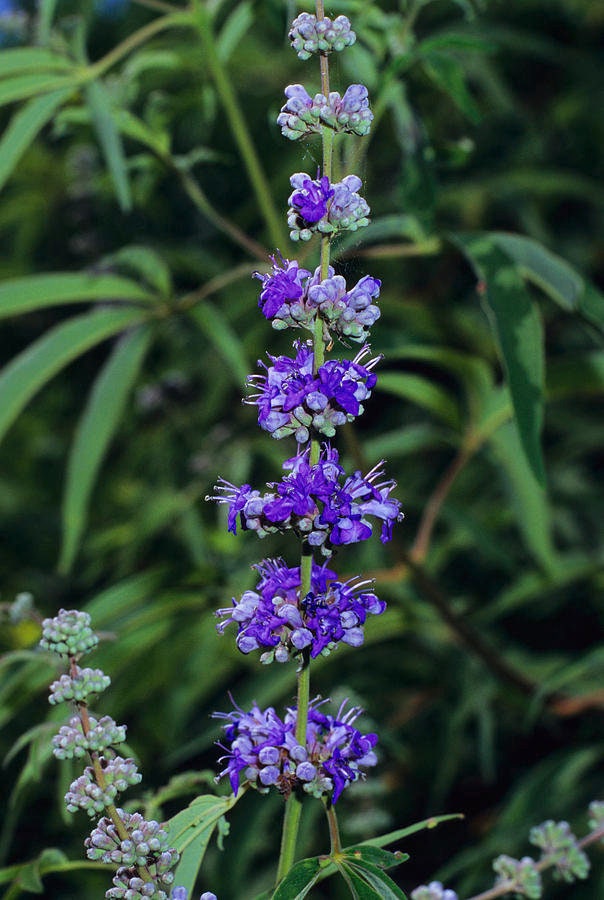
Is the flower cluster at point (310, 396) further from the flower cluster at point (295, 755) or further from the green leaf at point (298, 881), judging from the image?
the green leaf at point (298, 881)

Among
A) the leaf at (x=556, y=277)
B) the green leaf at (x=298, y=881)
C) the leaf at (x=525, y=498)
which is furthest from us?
the leaf at (x=525, y=498)

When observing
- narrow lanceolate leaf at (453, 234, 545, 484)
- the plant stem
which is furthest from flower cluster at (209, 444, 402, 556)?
narrow lanceolate leaf at (453, 234, 545, 484)

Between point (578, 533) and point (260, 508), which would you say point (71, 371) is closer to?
point (578, 533)

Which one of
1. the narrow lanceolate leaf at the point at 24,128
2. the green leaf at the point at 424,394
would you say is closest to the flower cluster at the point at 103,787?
the narrow lanceolate leaf at the point at 24,128

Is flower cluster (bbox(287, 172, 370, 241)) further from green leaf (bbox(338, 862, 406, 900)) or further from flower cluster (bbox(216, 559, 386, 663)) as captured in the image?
green leaf (bbox(338, 862, 406, 900))

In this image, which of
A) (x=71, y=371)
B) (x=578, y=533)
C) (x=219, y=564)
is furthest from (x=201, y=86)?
(x=578, y=533)

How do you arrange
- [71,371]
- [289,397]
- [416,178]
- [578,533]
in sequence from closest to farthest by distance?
[289,397]
[416,178]
[578,533]
[71,371]
